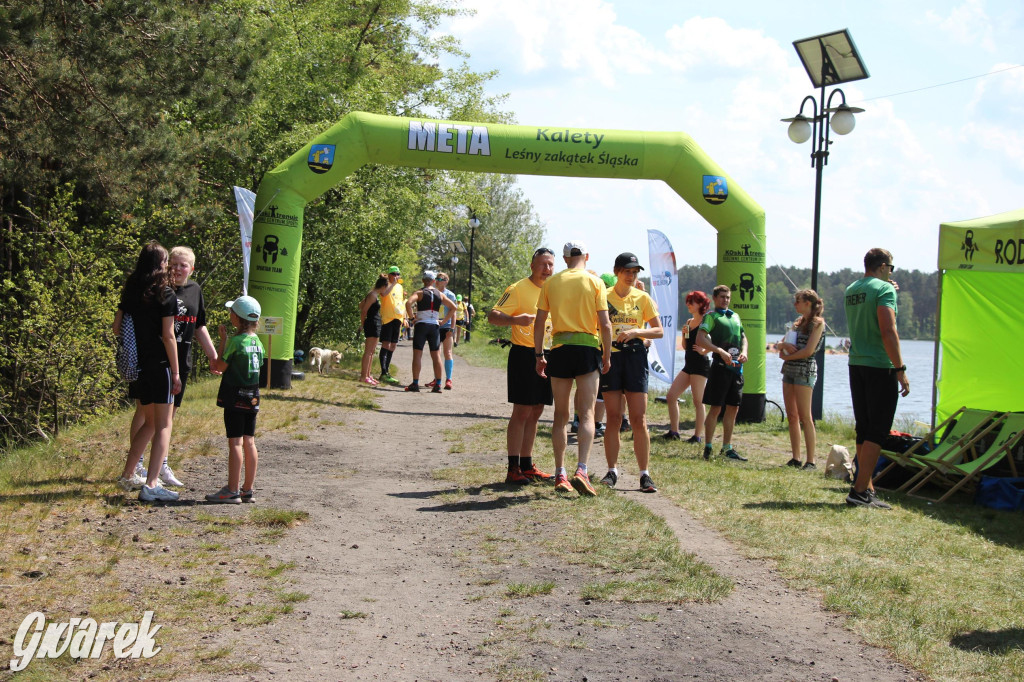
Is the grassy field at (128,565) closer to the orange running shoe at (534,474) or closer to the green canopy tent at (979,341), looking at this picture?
the orange running shoe at (534,474)

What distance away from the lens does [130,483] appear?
6.88m

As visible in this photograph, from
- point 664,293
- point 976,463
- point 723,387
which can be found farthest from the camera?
point 664,293

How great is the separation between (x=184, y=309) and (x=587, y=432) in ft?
10.8

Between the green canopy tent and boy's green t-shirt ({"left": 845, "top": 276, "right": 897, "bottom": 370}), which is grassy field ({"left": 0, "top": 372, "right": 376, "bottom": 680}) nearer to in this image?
boy's green t-shirt ({"left": 845, "top": 276, "right": 897, "bottom": 370})

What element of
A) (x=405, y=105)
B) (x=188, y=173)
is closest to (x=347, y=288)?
(x=405, y=105)

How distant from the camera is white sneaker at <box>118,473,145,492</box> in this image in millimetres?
6867

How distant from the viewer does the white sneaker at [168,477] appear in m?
7.19

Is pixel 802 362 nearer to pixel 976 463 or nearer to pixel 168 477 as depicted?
pixel 976 463

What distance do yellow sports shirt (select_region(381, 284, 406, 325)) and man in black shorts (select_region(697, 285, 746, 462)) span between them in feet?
24.2

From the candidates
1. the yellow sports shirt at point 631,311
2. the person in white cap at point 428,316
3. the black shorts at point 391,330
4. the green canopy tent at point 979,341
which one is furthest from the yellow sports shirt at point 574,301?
the black shorts at point 391,330

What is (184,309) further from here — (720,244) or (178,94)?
(720,244)

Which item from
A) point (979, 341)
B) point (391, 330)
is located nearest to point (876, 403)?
point (979, 341)

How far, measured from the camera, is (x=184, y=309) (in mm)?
6867

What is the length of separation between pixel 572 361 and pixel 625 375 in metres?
0.70
